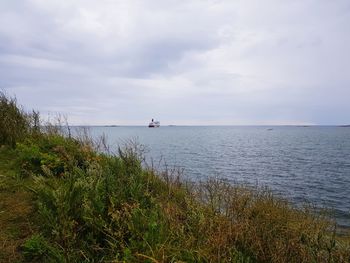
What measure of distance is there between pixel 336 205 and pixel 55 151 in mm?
11760

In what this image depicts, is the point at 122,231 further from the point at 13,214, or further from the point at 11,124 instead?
the point at 11,124

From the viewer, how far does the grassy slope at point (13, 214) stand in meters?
3.79

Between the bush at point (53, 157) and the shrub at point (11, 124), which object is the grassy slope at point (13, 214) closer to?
the bush at point (53, 157)

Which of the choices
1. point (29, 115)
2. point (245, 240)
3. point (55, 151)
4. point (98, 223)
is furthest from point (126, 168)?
point (29, 115)

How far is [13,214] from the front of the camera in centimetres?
472

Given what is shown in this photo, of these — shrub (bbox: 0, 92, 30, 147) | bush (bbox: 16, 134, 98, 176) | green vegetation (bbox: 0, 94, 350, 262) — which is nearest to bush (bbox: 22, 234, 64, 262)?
green vegetation (bbox: 0, 94, 350, 262)

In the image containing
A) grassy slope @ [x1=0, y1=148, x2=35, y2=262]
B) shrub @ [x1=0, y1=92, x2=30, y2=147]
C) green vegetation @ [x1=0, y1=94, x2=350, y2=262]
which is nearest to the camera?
green vegetation @ [x1=0, y1=94, x2=350, y2=262]

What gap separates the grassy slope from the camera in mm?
3792

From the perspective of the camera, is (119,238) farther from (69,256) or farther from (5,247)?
(5,247)

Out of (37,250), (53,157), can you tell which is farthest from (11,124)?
(37,250)

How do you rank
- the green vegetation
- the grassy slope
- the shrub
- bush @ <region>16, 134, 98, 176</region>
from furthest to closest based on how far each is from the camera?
the shrub < bush @ <region>16, 134, 98, 176</region> < the grassy slope < the green vegetation

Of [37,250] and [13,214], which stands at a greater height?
[13,214]

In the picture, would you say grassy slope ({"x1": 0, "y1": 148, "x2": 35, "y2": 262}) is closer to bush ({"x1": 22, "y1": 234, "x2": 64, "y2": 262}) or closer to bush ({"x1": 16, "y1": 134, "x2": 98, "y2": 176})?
bush ({"x1": 22, "y1": 234, "x2": 64, "y2": 262})

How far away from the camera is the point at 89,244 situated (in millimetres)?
3918
